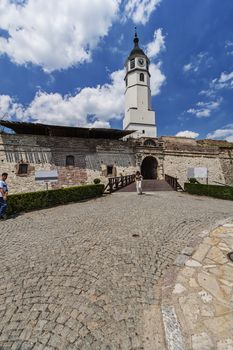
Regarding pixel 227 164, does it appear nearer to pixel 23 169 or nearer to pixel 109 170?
pixel 109 170

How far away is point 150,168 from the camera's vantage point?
1041 inches

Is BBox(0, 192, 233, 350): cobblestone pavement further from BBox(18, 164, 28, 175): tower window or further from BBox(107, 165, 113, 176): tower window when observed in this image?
BBox(107, 165, 113, 176): tower window

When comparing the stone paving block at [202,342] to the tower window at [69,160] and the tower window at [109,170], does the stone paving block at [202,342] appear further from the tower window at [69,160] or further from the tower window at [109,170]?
the tower window at [109,170]

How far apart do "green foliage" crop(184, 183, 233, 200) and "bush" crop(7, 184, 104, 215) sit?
7.99 m

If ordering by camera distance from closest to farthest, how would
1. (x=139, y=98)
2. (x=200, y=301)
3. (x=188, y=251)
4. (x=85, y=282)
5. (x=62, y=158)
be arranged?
(x=200, y=301) < (x=85, y=282) < (x=188, y=251) < (x=62, y=158) < (x=139, y=98)

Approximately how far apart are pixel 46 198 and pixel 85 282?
24.0 feet

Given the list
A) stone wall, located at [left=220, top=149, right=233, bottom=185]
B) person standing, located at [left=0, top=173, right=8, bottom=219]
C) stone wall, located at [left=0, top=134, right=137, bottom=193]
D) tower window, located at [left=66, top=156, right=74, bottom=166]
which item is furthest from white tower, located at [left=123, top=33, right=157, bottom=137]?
person standing, located at [left=0, top=173, right=8, bottom=219]

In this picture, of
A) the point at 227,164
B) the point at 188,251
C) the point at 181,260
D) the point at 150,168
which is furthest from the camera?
the point at 227,164

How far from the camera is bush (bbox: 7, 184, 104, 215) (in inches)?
328

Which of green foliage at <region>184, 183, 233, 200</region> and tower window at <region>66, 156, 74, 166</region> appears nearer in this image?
green foliage at <region>184, 183, 233, 200</region>

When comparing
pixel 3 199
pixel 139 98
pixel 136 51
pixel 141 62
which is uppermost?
pixel 136 51

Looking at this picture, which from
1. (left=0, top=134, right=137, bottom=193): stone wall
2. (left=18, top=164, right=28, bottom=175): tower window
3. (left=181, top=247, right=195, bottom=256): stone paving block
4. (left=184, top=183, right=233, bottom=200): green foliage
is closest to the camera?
(left=181, top=247, right=195, bottom=256): stone paving block

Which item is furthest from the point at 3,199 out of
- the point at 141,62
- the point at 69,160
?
the point at 141,62

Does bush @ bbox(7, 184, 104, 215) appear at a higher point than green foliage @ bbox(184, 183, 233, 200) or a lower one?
higher
